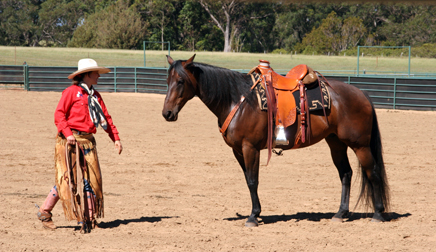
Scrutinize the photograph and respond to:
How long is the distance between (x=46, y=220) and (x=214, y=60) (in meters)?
35.5

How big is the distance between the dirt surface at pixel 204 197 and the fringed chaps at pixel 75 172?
12.0 inches

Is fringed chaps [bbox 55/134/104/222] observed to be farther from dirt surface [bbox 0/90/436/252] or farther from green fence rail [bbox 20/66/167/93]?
green fence rail [bbox 20/66/167/93]

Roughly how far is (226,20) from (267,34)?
5930mm

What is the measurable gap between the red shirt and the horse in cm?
77

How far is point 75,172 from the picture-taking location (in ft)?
15.7

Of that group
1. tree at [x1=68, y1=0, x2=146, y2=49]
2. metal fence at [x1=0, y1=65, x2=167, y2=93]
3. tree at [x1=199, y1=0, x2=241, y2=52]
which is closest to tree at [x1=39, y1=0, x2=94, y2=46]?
tree at [x1=68, y1=0, x2=146, y2=49]

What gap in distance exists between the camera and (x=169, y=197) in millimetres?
6473

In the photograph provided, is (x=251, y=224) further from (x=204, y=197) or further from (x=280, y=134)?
(x=204, y=197)

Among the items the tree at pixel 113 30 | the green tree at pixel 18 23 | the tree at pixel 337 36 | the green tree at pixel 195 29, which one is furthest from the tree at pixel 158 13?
the tree at pixel 337 36

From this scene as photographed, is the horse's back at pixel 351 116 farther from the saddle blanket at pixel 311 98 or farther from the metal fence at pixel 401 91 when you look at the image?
the metal fence at pixel 401 91

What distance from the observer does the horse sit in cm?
500

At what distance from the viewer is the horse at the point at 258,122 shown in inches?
197

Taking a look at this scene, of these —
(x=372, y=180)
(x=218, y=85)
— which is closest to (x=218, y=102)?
(x=218, y=85)

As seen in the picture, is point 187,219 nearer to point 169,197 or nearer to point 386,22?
point 169,197
